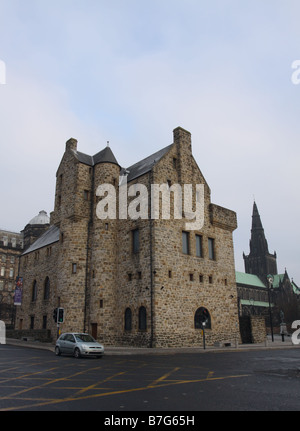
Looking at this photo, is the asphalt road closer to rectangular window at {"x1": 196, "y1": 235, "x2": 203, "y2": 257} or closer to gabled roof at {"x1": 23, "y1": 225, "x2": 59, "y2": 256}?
rectangular window at {"x1": 196, "y1": 235, "x2": 203, "y2": 257}

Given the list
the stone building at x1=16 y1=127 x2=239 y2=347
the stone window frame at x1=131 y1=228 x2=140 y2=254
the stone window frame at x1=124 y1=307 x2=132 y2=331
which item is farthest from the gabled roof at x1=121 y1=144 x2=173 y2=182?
the stone window frame at x1=124 y1=307 x2=132 y2=331

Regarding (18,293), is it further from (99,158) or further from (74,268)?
(99,158)

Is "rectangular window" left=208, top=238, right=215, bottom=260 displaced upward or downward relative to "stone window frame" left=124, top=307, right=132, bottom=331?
upward

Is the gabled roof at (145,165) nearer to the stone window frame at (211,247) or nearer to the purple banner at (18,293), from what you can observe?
the stone window frame at (211,247)

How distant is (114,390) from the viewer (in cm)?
934

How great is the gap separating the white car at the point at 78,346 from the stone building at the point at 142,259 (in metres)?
7.19

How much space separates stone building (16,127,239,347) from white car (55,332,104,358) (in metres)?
7.19

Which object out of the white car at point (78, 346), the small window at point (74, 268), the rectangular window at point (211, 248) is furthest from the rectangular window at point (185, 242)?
the white car at point (78, 346)

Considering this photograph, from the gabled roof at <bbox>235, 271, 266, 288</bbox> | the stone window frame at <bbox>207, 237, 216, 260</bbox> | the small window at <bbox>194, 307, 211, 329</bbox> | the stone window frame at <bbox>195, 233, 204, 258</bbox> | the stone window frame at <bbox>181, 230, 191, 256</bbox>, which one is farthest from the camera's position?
the gabled roof at <bbox>235, 271, 266, 288</bbox>

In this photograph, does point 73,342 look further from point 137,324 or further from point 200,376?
point 200,376

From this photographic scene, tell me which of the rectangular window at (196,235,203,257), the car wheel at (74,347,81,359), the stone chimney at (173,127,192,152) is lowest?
the car wheel at (74,347,81,359)

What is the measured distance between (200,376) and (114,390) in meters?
3.94

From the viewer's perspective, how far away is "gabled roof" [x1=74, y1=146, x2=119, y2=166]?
3398 cm

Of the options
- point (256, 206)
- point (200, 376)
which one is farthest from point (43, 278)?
point (256, 206)
